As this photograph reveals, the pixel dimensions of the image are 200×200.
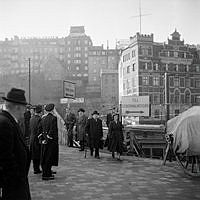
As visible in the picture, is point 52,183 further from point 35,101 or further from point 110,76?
point 110,76

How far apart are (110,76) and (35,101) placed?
2738 centimetres

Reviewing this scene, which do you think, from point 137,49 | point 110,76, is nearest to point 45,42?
point 110,76

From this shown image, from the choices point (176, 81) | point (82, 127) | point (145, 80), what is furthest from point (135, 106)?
point (176, 81)

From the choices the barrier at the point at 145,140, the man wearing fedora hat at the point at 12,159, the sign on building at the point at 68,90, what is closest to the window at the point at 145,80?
the barrier at the point at 145,140

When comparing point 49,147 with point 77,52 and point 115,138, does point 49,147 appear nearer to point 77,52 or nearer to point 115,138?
point 115,138

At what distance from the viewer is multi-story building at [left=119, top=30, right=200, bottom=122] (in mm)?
60094

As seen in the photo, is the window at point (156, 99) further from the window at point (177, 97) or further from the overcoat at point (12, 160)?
the overcoat at point (12, 160)

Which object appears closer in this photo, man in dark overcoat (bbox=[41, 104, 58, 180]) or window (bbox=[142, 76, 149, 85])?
man in dark overcoat (bbox=[41, 104, 58, 180])

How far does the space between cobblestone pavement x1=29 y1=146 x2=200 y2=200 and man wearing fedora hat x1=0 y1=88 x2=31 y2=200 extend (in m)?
3.10

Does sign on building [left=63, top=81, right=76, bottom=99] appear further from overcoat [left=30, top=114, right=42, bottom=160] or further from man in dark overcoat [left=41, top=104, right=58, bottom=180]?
man in dark overcoat [left=41, top=104, right=58, bottom=180]

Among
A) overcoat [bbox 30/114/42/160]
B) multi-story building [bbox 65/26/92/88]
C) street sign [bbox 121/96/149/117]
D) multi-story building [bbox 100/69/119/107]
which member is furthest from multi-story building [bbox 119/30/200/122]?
overcoat [bbox 30/114/42/160]

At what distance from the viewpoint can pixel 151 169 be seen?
9641mm

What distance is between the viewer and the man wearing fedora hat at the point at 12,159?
3227mm

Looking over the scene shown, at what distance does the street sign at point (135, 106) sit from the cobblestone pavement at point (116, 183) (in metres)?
4.71
